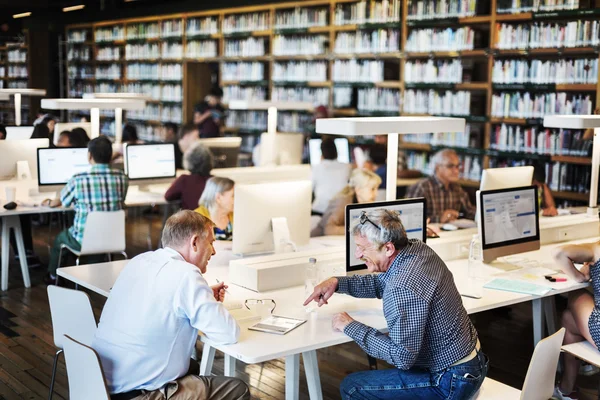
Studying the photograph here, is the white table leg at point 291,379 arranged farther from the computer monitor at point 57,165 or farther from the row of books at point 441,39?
the row of books at point 441,39

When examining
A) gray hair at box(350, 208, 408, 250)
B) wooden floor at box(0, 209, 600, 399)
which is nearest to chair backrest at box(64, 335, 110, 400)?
gray hair at box(350, 208, 408, 250)

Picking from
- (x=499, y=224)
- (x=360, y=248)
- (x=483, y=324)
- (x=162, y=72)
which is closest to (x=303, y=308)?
(x=360, y=248)

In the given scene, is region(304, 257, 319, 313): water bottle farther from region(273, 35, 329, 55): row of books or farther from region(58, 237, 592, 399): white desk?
region(273, 35, 329, 55): row of books

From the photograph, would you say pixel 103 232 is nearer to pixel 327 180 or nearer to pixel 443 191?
pixel 327 180

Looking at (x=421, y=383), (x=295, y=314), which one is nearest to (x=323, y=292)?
(x=295, y=314)

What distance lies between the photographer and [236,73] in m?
11.1

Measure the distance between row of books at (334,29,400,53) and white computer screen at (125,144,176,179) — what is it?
2.90 meters

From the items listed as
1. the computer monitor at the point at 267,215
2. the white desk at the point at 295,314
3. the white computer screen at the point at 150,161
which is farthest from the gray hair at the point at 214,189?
the white computer screen at the point at 150,161

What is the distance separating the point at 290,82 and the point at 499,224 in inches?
248

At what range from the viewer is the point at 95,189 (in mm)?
5508

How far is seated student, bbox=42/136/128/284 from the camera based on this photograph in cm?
551

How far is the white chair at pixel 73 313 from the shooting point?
304cm

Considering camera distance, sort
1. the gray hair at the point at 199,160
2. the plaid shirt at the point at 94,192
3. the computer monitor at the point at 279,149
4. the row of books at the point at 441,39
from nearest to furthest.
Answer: the plaid shirt at the point at 94,192, the gray hair at the point at 199,160, the computer monitor at the point at 279,149, the row of books at the point at 441,39

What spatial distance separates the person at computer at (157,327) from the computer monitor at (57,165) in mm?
3869
